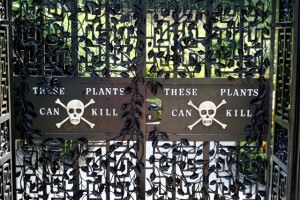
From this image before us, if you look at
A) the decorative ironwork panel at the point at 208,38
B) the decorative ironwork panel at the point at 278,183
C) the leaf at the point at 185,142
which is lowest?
the decorative ironwork panel at the point at 278,183

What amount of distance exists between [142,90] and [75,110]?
0.64 metres

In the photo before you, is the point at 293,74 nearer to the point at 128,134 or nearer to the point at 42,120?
the point at 128,134

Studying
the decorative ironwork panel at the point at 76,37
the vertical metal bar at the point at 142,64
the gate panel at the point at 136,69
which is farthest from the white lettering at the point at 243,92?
the decorative ironwork panel at the point at 76,37

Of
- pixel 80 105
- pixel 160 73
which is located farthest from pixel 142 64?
pixel 80 105

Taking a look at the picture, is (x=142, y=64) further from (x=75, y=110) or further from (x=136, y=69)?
(x=75, y=110)

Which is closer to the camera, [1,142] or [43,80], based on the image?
[1,142]

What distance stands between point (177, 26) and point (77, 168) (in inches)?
61.5

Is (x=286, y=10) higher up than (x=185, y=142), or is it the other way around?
(x=286, y=10)

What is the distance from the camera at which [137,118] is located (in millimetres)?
3781

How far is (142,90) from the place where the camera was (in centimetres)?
376

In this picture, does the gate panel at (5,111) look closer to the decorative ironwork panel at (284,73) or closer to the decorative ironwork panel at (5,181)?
the decorative ironwork panel at (5,181)

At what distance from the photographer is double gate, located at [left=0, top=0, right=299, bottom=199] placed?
3.73 metres

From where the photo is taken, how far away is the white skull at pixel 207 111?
150 inches

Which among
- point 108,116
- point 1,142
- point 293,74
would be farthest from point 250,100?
point 1,142
